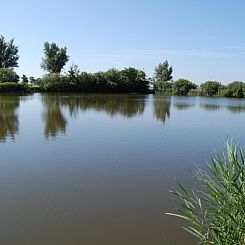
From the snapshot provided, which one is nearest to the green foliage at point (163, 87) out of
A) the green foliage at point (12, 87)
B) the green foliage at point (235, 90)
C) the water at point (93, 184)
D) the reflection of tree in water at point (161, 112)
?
the green foliage at point (235, 90)

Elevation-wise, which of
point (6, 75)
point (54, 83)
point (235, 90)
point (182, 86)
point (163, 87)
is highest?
point (6, 75)

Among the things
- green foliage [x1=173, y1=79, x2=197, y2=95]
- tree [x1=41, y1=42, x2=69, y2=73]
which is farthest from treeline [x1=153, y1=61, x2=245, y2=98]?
tree [x1=41, y1=42, x2=69, y2=73]

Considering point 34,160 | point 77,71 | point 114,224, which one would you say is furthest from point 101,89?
point 114,224

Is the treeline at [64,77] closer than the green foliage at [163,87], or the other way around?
the treeline at [64,77]

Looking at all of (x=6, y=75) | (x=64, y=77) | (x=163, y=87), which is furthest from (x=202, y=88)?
(x=6, y=75)

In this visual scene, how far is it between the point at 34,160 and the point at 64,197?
2.96 metres

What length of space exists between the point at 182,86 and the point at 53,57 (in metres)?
28.4

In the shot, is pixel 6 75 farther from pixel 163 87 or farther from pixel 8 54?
pixel 163 87

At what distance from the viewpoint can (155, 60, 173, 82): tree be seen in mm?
85750

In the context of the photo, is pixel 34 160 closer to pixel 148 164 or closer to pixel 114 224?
pixel 148 164

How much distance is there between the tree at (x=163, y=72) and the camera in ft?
281

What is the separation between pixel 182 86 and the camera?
72812 mm

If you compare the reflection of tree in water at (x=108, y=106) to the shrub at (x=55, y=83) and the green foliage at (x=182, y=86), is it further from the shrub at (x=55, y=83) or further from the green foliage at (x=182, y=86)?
the green foliage at (x=182, y=86)

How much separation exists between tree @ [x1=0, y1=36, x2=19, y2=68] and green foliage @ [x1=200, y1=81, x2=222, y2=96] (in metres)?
40.0
